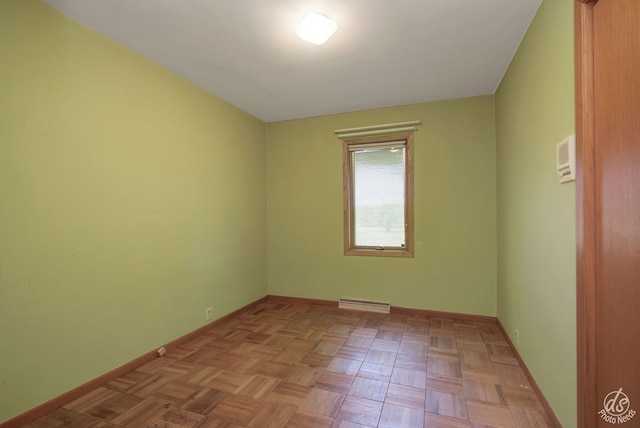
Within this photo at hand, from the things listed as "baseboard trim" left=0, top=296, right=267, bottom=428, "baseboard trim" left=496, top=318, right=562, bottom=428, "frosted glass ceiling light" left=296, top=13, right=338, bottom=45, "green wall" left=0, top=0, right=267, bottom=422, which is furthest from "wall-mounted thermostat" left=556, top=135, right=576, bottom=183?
"baseboard trim" left=0, top=296, right=267, bottom=428

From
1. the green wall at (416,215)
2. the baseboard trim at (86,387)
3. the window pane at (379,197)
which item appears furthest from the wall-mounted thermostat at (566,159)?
the baseboard trim at (86,387)

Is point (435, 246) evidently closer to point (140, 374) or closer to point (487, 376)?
point (487, 376)

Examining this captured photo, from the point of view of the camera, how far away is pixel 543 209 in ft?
5.73

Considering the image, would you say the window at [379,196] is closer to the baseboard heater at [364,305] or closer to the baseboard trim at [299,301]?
the baseboard heater at [364,305]

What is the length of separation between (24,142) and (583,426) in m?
3.12

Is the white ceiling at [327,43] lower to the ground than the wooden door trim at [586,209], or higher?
higher

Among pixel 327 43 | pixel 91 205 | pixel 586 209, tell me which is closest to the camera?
pixel 586 209

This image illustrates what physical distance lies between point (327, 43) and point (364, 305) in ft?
9.34

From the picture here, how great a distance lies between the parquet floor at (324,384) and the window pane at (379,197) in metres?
1.12

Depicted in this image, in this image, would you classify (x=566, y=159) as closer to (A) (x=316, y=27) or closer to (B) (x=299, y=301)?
(A) (x=316, y=27)

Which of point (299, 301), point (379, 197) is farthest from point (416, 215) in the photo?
point (299, 301)

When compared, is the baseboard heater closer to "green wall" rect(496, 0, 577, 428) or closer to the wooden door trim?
"green wall" rect(496, 0, 577, 428)

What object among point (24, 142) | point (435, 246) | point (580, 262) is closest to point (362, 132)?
point (435, 246)

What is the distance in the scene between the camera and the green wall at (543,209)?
140 cm
